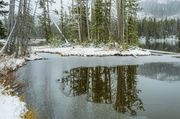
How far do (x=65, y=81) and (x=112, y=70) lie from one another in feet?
13.9

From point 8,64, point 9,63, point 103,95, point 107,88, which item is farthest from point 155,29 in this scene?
point 103,95

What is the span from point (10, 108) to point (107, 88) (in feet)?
17.1

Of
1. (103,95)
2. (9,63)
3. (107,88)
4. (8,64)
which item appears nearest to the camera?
(103,95)

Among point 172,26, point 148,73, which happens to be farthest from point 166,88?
point 172,26

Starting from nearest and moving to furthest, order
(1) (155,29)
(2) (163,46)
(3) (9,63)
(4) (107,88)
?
(4) (107,88) → (3) (9,63) → (2) (163,46) → (1) (155,29)

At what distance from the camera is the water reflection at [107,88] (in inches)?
369

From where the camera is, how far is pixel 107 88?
38.7 feet

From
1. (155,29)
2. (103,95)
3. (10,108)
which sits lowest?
(103,95)

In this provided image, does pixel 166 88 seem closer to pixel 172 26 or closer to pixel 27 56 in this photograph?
pixel 27 56

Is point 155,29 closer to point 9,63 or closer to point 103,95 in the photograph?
point 9,63

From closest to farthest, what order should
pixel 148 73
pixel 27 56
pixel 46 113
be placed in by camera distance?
1. pixel 46 113
2. pixel 148 73
3. pixel 27 56

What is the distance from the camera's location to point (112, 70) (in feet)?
56.0

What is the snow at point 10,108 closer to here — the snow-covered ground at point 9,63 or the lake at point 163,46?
the snow-covered ground at point 9,63

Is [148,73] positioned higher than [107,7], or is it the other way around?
[107,7]
